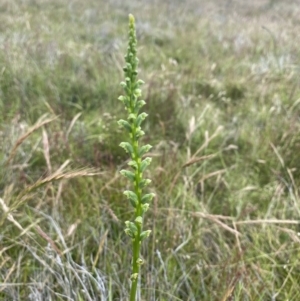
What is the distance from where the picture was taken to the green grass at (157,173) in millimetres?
1655

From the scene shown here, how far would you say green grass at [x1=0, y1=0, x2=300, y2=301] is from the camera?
5.43 feet

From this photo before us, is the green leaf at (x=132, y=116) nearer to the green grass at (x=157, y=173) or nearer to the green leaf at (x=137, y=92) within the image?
the green leaf at (x=137, y=92)

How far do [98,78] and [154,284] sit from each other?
9.14 feet

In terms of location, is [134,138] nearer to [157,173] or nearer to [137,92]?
[137,92]

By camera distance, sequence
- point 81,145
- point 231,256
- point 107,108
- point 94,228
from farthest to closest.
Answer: point 107,108
point 81,145
point 94,228
point 231,256

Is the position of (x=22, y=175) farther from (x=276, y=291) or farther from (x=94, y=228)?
(x=276, y=291)

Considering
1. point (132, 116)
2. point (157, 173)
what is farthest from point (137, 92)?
point (157, 173)

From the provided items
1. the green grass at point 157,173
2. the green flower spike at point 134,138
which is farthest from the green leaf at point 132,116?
the green grass at point 157,173

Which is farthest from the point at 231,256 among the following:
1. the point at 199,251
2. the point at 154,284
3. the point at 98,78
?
the point at 98,78

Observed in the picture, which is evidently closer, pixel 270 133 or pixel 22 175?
pixel 22 175

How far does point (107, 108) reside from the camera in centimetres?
357

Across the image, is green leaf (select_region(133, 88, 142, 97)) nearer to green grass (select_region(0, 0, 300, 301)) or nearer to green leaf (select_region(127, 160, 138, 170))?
green leaf (select_region(127, 160, 138, 170))

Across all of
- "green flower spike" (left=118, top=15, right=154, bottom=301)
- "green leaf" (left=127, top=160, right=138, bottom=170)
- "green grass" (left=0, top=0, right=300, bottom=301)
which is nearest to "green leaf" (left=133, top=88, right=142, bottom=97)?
"green flower spike" (left=118, top=15, right=154, bottom=301)

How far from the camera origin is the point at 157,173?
2402 millimetres
